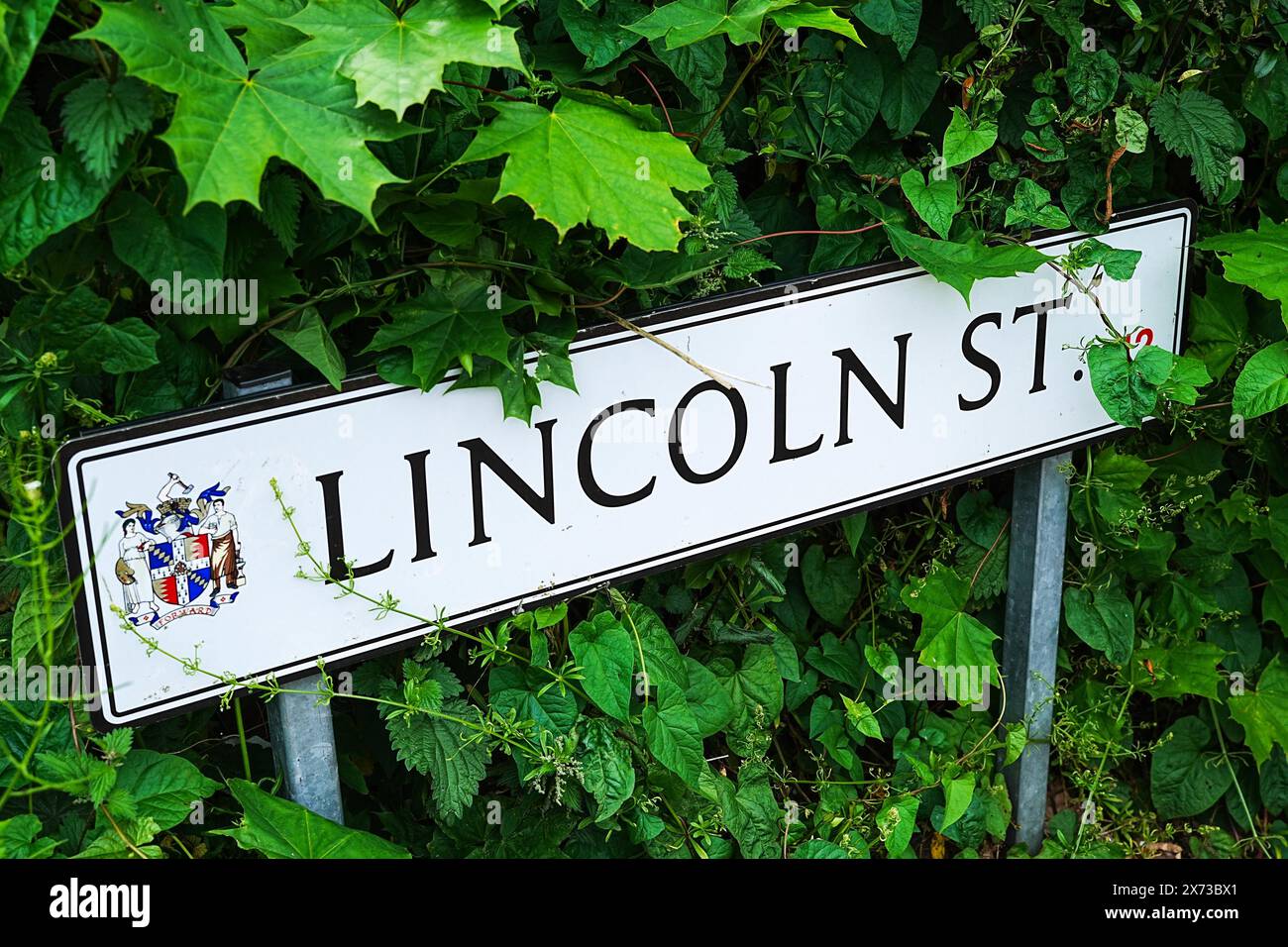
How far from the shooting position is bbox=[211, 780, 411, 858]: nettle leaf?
156 centimetres

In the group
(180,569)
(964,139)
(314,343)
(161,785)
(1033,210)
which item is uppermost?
(964,139)

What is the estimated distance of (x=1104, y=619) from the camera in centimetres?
236

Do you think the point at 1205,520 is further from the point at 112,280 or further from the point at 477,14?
the point at 112,280

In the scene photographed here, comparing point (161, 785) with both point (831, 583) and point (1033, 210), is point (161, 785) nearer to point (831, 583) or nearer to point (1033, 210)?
point (831, 583)

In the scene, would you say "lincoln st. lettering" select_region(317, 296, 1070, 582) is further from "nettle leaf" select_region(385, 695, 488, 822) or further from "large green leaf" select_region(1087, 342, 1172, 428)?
"nettle leaf" select_region(385, 695, 488, 822)

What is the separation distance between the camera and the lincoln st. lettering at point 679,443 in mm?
1555

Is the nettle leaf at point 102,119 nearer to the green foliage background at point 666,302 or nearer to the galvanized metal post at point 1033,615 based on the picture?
the green foliage background at point 666,302

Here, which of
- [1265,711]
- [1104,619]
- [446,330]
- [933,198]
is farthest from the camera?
[1265,711]

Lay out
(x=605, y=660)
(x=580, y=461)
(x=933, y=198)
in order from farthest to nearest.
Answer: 1. (x=933, y=198)
2. (x=605, y=660)
3. (x=580, y=461)

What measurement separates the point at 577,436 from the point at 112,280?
1.98 feet

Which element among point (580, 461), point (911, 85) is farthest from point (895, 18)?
point (580, 461)

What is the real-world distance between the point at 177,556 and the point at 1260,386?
5.57 feet

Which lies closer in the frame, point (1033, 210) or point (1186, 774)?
point (1033, 210)
